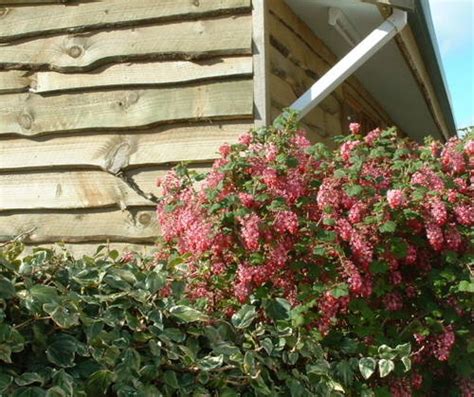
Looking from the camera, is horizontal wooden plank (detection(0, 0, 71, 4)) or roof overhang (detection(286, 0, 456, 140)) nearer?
roof overhang (detection(286, 0, 456, 140))

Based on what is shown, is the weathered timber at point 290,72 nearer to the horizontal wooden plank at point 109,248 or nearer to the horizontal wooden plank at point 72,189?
the horizontal wooden plank at point 72,189

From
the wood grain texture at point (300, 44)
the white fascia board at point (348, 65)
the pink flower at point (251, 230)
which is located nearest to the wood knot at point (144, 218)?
the white fascia board at point (348, 65)

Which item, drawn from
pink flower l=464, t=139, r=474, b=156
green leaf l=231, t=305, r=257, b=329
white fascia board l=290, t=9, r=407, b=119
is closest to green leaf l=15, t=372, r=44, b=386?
green leaf l=231, t=305, r=257, b=329

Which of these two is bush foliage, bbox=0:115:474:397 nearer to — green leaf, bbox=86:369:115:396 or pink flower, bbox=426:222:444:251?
pink flower, bbox=426:222:444:251

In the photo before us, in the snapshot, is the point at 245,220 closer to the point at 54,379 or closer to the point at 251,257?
the point at 251,257

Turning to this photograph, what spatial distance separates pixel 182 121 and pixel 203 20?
0.60 meters

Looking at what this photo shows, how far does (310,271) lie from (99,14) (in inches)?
98.2

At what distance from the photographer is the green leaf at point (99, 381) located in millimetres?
2275

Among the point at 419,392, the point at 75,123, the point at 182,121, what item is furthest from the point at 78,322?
the point at 75,123

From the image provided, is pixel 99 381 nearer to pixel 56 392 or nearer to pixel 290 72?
pixel 56 392

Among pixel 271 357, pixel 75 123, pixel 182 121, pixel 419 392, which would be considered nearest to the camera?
pixel 271 357

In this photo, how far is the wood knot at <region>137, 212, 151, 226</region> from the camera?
4742mm

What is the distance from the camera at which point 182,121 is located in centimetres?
464

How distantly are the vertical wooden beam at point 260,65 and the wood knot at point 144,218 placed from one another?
864 millimetres
